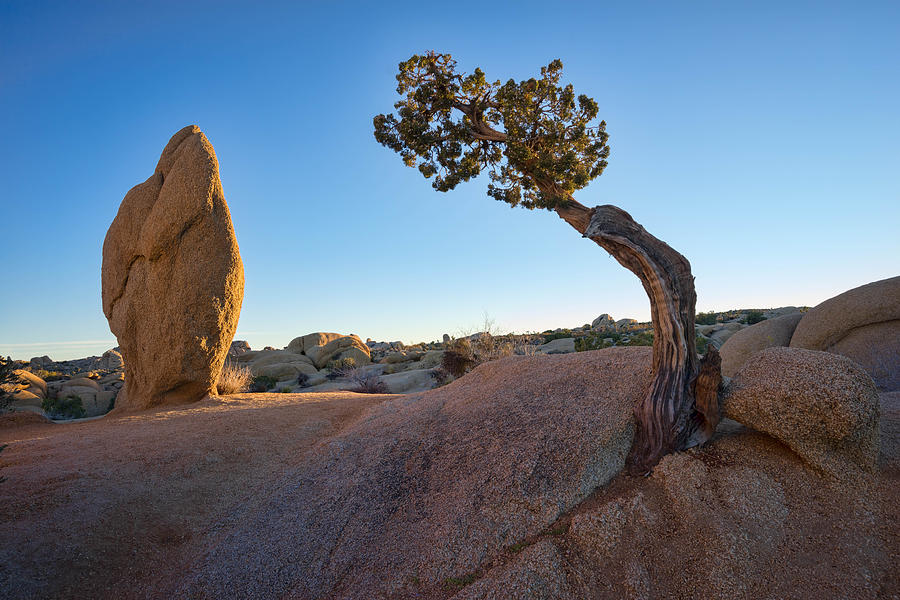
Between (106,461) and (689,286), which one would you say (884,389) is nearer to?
(689,286)

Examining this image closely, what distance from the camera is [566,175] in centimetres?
651

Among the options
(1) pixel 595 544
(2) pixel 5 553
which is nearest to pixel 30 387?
(2) pixel 5 553

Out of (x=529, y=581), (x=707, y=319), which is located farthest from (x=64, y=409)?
(x=707, y=319)

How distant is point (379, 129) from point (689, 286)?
16.5 feet

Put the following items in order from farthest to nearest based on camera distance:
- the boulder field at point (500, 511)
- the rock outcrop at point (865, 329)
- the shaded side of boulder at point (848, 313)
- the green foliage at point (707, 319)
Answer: the green foliage at point (707, 319), the shaded side of boulder at point (848, 313), the rock outcrop at point (865, 329), the boulder field at point (500, 511)

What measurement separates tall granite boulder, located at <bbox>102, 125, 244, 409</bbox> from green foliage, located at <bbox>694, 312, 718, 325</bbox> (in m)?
29.4

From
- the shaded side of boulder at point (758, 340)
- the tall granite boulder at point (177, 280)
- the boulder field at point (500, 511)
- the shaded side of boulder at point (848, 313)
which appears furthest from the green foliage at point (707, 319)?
the tall granite boulder at point (177, 280)

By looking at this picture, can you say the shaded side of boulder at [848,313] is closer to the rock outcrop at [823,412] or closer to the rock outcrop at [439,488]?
the rock outcrop at [439,488]

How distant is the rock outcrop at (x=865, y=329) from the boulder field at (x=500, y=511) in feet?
7.29

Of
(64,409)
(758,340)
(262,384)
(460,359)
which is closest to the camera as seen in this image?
(758,340)

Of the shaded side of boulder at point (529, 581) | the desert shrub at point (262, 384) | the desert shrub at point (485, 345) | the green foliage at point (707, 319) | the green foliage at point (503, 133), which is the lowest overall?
the shaded side of boulder at point (529, 581)

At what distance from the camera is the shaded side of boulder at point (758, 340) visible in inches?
413

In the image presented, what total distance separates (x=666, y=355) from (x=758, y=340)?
7003 mm

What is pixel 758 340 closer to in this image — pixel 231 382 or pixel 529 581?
pixel 529 581
